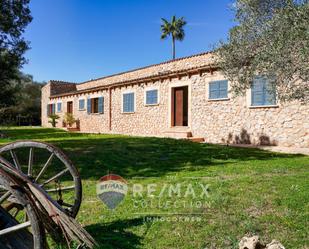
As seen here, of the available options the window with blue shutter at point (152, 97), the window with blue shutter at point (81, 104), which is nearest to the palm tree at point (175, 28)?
the window with blue shutter at point (81, 104)

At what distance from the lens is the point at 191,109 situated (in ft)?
50.1

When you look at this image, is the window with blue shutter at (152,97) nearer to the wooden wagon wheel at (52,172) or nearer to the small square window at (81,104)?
the wooden wagon wheel at (52,172)

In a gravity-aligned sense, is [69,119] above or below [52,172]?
above

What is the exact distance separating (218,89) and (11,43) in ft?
27.7

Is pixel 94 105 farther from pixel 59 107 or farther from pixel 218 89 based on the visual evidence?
pixel 218 89

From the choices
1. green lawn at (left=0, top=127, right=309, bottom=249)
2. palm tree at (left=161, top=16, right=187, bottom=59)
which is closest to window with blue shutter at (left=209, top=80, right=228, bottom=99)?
green lawn at (left=0, top=127, right=309, bottom=249)

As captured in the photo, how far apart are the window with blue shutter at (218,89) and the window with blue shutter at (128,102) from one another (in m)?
6.46

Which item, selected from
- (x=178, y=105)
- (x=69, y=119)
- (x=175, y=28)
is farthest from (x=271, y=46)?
(x=175, y=28)

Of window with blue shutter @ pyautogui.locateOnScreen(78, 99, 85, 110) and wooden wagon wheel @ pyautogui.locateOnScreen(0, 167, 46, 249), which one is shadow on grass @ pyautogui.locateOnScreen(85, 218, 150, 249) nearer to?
wooden wagon wheel @ pyautogui.locateOnScreen(0, 167, 46, 249)

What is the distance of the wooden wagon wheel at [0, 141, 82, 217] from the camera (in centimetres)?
363

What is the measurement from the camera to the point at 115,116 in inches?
826

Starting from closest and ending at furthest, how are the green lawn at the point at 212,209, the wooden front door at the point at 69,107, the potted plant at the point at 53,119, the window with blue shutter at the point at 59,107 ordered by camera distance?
the green lawn at the point at 212,209 → the wooden front door at the point at 69,107 → the potted plant at the point at 53,119 → the window with blue shutter at the point at 59,107

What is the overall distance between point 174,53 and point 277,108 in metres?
36.0

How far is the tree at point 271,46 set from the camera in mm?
5969
